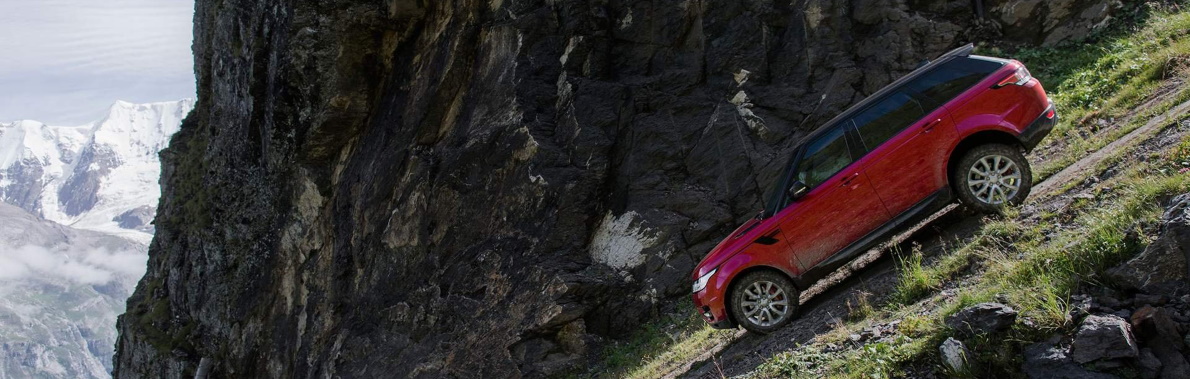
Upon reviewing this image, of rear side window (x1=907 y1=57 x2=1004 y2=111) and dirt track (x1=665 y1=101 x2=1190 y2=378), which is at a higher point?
rear side window (x1=907 y1=57 x2=1004 y2=111)

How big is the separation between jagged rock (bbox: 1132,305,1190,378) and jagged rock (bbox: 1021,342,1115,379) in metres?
0.31

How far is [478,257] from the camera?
1555cm

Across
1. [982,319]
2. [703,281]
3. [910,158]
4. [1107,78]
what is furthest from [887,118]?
[1107,78]

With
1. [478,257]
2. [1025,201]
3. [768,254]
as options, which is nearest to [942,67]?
[1025,201]

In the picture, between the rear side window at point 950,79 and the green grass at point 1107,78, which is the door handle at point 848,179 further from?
the green grass at point 1107,78

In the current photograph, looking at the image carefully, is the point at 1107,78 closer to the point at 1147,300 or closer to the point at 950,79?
the point at 950,79

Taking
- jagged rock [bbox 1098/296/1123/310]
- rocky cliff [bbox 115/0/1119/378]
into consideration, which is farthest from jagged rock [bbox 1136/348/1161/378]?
rocky cliff [bbox 115/0/1119/378]

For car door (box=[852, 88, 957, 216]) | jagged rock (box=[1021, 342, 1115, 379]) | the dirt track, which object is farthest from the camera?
car door (box=[852, 88, 957, 216])

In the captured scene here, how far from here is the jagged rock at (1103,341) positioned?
5.18m

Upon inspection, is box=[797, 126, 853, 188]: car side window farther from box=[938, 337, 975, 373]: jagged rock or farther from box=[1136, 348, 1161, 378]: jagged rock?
box=[1136, 348, 1161, 378]: jagged rock

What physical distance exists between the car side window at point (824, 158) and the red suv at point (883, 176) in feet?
0.04

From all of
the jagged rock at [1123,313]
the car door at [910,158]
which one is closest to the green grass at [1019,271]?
the jagged rock at [1123,313]

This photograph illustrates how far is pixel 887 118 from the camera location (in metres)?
9.16

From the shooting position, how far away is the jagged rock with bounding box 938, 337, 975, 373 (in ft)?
18.9
